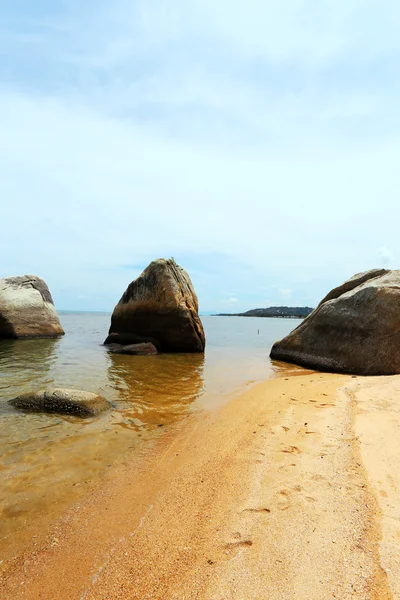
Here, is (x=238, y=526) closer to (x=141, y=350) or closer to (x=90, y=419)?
(x=90, y=419)

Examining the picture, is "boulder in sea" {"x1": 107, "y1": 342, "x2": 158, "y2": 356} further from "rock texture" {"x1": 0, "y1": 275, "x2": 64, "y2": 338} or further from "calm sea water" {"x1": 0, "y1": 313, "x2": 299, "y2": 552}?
"rock texture" {"x1": 0, "y1": 275, "x2": 64, "y2": 338}

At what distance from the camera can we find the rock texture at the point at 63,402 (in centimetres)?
620

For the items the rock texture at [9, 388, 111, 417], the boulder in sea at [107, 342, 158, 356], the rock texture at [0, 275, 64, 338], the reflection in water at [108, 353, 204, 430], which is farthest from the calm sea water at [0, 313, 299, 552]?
the rock texture at [0, 275, 64, 338]

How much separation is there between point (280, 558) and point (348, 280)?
1155cm

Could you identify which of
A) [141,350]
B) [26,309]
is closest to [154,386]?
[141,350]

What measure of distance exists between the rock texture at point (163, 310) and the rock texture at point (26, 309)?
6810 millimetres

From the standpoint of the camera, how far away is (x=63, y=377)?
9273 millimetres

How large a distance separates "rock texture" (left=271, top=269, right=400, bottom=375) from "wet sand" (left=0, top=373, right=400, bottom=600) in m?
5.27

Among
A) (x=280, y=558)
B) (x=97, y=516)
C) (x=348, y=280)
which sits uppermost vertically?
(x=348, y=280)

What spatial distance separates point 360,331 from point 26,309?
1725 centimetres

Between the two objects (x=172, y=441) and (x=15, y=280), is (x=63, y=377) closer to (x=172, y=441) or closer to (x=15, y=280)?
(x=172, y=441)

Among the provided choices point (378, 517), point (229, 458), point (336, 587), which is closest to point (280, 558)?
point (336, 587)

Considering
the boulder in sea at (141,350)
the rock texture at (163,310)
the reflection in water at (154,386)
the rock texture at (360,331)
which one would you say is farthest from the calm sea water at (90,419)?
the rock texture at (360,331)

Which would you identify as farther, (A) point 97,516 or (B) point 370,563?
(A) point 97,516
